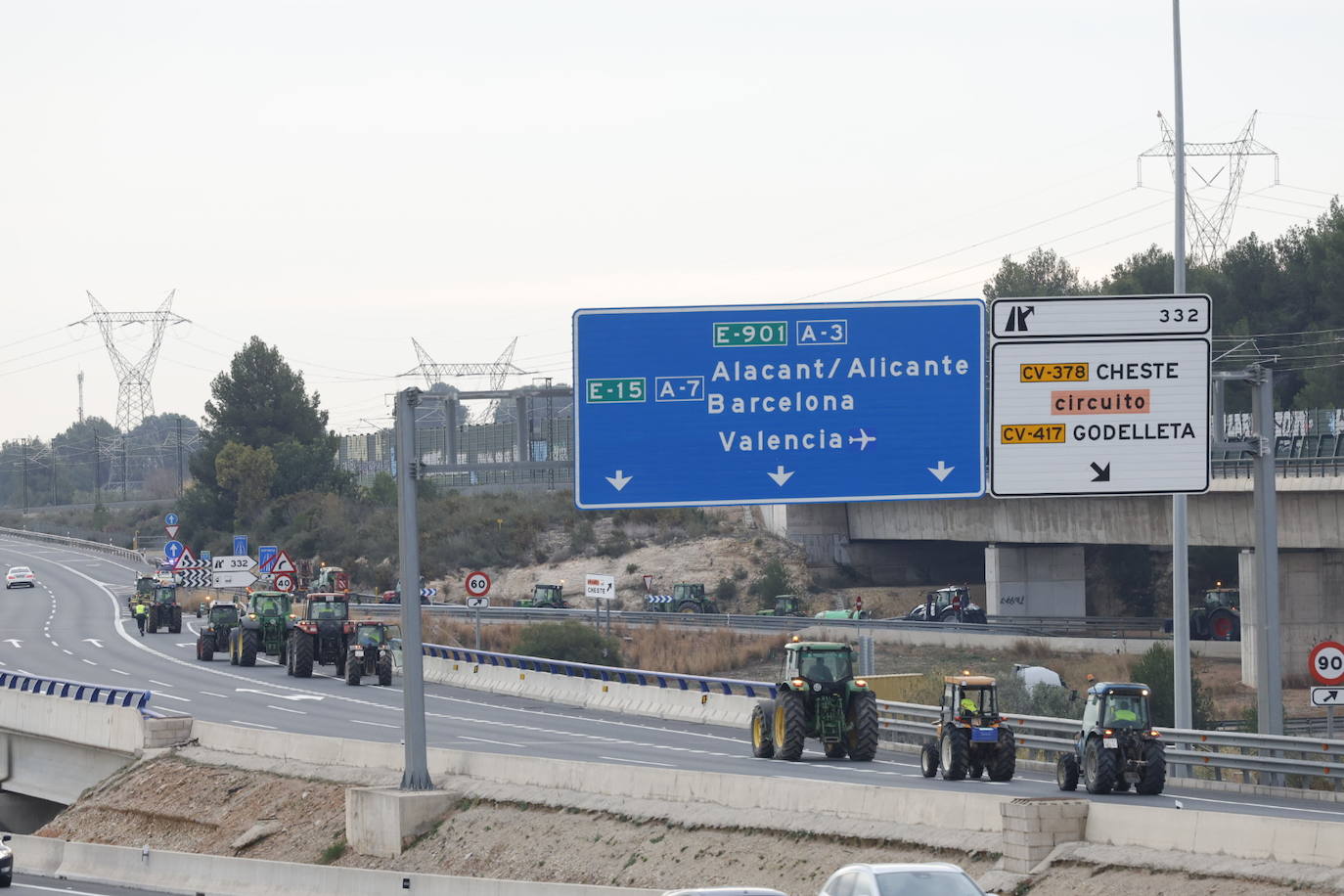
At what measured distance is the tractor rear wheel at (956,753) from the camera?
1188 inches

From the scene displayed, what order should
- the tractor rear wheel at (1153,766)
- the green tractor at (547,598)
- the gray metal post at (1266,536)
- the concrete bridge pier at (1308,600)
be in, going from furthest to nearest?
1. the green tractor at (547,598)
2. the concrete bridge pier at (1308,600)
3. the tractor rear wheel at (1153,766)
4. the gray metal post at (1266,536)

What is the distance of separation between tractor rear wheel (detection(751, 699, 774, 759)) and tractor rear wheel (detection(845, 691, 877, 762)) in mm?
1692

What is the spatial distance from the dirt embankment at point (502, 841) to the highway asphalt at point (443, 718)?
2.09 m

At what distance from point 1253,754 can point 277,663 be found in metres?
38.3

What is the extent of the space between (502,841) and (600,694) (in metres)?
21.8

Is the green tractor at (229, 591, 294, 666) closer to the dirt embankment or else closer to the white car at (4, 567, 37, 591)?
the dirt embankment

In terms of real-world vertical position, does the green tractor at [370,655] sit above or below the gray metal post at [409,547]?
below

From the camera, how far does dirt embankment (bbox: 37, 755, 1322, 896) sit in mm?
22594

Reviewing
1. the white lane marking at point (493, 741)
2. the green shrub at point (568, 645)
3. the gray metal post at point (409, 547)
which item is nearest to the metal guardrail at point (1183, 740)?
the white lane marking at point (493, 741)

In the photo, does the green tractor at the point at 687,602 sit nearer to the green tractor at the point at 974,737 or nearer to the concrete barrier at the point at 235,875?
the concrete barrier at the point at 235,875

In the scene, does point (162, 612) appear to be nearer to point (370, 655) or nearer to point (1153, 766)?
point (370, 655)

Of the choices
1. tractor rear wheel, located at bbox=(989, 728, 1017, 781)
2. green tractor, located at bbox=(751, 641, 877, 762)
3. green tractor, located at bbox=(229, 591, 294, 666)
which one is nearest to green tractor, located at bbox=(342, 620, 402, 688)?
green tractor, located at bbox=(229, 591, 294, 666)

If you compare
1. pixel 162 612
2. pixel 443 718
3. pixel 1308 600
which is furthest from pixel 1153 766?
pixel 162 612

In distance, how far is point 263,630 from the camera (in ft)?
199
